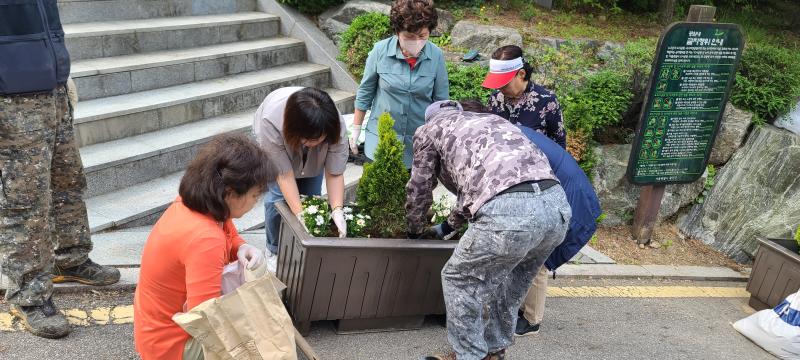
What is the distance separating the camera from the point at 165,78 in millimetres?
5418

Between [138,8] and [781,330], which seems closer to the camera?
[781,330]

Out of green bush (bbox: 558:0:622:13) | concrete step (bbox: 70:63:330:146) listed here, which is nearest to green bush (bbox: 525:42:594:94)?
green bush (bbox: 558:0:622:13)

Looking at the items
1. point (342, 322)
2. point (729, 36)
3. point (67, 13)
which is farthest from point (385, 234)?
point (67, 13)

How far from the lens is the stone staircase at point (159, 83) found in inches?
175

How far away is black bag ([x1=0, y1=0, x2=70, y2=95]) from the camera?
2.76m

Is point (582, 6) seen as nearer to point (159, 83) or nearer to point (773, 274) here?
point (773, 274)

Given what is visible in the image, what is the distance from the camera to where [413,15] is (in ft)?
12.3

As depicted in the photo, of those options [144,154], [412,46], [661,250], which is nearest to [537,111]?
[412,46]

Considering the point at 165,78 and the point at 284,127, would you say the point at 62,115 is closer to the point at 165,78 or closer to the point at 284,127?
the point at 284,127

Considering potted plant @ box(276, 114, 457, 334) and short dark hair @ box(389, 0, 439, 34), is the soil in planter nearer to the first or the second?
potted plant @ box(276, 114, 457, 334)

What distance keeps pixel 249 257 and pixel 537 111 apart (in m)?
2.12

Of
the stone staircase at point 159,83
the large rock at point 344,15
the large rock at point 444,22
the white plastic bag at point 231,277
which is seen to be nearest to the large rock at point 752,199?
the large rock at point 444,22

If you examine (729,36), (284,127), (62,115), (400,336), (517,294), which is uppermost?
(729,36)

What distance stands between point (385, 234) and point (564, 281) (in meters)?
1.90
